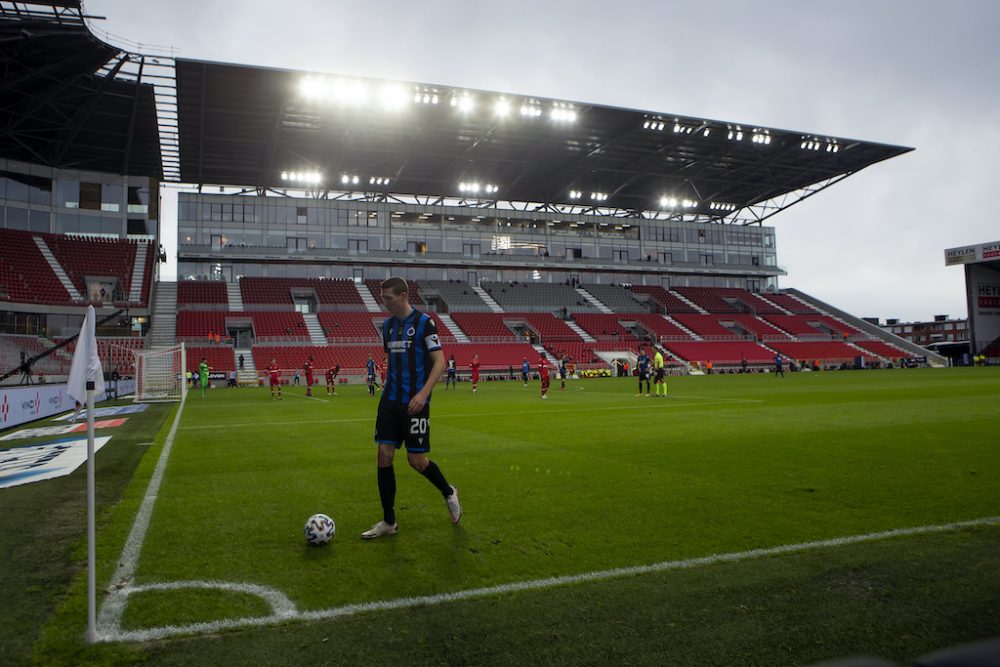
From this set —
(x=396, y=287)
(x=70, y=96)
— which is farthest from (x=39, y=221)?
(x=396, y=287)

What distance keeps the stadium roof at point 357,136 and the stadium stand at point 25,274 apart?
651 cm


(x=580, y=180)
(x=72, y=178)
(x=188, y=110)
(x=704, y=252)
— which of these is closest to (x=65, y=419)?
(x=188, y=110)

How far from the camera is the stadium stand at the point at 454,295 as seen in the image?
190 ft

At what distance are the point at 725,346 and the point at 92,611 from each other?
57656 millimetres

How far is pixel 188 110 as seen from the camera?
129ft

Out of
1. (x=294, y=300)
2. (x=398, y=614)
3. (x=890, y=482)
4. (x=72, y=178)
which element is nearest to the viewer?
(x=398, y=614)

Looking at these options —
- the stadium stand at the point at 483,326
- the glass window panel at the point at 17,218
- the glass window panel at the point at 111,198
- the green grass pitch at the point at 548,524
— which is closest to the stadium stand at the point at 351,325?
the stadium stand at the point at 483,326

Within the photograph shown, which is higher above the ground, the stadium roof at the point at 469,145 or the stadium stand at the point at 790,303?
the stadium roof at the point at 469,145

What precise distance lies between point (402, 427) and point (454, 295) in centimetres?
5380

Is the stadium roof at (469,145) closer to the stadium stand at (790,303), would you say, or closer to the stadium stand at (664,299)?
the stadium stand at (664,299)

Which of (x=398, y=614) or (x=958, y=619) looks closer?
(x=958, y=619)

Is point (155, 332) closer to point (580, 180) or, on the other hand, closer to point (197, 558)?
point (580, 180)

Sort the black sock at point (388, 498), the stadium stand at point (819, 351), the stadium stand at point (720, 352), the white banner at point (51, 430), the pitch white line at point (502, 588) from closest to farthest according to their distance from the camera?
the pitch white line at point (502, 588)
the black sock at point (388, 498)
the white banner at point (51, 430)
the stadium stand at point (720, 352)
the stadium stand at point (819, 351)

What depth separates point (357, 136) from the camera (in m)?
46.3
